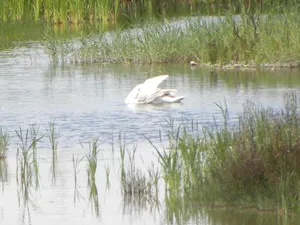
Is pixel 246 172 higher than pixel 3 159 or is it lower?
higher

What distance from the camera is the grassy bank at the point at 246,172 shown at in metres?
7.16

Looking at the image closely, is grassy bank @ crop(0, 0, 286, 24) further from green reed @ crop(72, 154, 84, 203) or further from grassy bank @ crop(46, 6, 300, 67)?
green reed @ crop(72, 154, 84, 203)

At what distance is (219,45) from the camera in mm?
17359

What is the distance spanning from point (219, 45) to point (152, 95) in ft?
13.7

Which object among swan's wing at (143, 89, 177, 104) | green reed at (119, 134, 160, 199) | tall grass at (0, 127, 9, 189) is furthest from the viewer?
swan's wing at (143, 89, 177, 104)

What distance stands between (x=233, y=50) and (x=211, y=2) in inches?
453

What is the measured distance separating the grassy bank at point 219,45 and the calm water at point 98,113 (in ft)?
1.24

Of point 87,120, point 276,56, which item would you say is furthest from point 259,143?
point 276,56

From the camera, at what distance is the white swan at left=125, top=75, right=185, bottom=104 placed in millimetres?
13336

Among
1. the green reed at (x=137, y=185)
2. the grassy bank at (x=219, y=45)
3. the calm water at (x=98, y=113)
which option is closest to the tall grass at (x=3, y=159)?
the calm water at (x=98, y=113)

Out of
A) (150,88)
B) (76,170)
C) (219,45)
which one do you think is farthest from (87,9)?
(76,170)

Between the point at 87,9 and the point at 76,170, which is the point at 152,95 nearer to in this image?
the point at 76,170

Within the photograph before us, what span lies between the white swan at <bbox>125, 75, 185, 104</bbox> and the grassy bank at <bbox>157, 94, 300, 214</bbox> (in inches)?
209

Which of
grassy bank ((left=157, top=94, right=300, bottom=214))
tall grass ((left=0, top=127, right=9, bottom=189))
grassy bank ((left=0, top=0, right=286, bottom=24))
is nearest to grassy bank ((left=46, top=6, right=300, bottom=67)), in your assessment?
grassy bank ((left=0, top=0, right=286, bottom=24))
